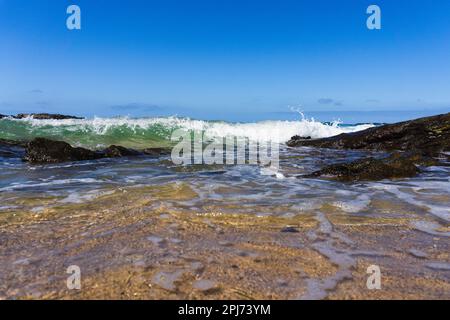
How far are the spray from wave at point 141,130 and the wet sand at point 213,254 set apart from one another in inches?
495

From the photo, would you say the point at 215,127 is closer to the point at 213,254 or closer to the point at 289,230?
the point at 289,230

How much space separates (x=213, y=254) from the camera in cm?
300

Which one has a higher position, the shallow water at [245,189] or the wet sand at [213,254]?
the shallow water at [245,189]

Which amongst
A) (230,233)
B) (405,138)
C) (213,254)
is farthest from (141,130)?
(213,254)

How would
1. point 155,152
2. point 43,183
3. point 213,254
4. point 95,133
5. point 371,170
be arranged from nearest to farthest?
point 213,254 → point 43,183 → point 371,170 → point 155,152 → point 95,133

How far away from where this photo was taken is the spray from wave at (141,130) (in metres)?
17.7

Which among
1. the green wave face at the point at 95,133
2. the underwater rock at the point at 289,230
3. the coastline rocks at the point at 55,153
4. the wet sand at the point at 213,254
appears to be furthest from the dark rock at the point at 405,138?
the underwater rock at the point at 289,230

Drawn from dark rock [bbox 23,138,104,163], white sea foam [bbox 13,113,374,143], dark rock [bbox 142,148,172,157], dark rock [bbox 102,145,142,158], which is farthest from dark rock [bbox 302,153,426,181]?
white sea foam [bbox 13,113,374,143]

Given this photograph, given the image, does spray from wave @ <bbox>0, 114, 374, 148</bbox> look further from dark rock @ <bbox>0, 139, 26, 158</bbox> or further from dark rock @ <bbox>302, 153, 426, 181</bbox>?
dark rock @ <bbox>302, 153, 426, 181</bbox>

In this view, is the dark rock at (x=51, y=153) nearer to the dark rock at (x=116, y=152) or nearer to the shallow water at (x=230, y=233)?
the dark rock at (x=116, y=152)

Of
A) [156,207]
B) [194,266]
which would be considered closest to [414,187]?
[156,207]

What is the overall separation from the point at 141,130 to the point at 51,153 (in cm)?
1124
